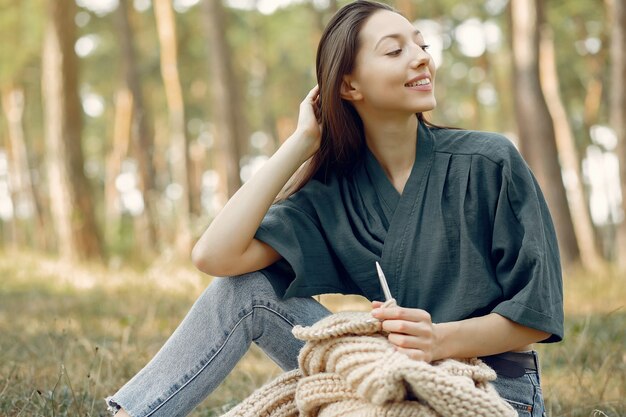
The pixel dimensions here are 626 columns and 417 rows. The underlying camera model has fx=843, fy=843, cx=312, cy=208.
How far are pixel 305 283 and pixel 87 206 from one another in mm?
8159

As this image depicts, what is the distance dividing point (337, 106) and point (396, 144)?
23 centimetres

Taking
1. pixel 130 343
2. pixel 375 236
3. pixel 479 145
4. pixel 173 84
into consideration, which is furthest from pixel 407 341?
pixel 173 84

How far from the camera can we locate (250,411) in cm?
246

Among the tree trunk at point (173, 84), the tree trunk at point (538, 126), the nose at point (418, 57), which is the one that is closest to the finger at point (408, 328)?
the nose at point (418, 57)

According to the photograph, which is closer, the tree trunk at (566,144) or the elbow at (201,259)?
the elbow at (201,259)

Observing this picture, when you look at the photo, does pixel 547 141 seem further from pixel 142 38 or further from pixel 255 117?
pixel 255 117

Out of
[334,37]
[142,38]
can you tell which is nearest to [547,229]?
[334,37]

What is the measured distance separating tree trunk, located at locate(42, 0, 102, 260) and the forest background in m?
0.02

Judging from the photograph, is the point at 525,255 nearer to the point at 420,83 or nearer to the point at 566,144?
the point at 420,83

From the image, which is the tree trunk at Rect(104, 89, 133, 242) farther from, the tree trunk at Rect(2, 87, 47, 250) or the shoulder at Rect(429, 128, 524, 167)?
the shoulder at Rect(429, 128, 524, 167)

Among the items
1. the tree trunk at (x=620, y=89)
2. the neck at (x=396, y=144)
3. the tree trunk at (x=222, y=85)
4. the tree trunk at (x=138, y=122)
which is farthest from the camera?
the tree trunk at (x=138, y=122)

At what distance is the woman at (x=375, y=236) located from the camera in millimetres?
2340

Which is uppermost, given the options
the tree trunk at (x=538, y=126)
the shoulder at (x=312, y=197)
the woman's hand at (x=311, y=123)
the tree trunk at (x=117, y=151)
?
the woman's hand at (x=311, y=123)

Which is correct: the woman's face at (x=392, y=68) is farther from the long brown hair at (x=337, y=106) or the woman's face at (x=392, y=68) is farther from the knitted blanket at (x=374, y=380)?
the knitted blanket at (x=374, y=380)
